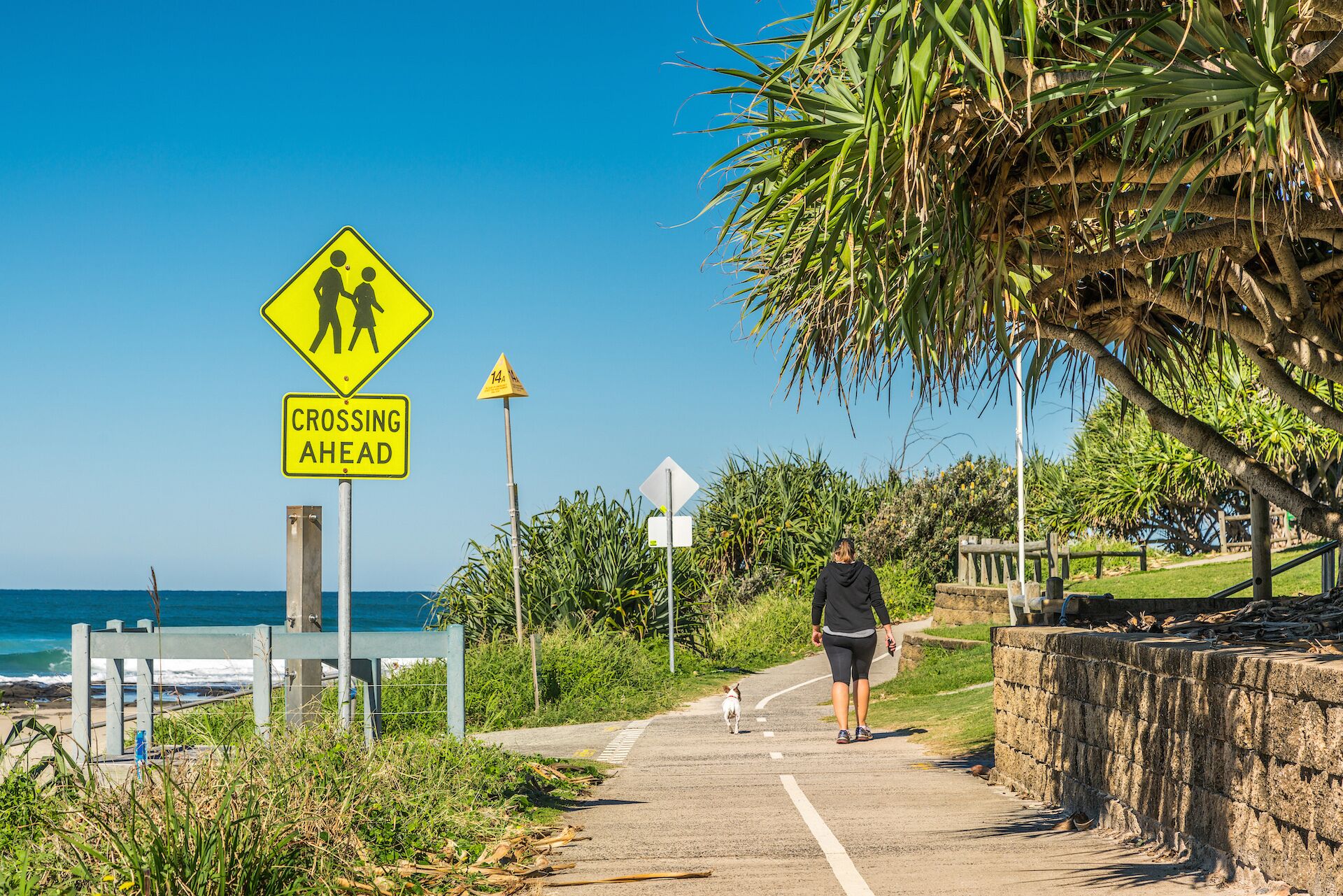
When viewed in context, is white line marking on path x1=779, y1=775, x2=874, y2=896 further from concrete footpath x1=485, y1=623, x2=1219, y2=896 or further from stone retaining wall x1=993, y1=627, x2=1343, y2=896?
stone retaining wall x1=993, y1=627, x2=1343, y2=896

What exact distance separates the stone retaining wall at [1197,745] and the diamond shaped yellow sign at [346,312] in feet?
14.4

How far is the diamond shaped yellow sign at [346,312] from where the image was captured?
22.7 feet

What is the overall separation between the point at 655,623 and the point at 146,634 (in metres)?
11.3

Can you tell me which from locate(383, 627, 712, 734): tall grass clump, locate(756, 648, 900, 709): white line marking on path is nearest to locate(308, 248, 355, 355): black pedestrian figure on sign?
locate(383, 627, 712, 734): tall grass clump

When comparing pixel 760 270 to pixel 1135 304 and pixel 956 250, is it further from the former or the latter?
pixel 956 250

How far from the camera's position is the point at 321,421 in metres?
6.87

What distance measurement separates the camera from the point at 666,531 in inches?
722

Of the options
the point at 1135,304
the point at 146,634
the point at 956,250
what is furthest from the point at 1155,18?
the point at 146,634

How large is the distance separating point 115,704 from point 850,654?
6425 millimetres

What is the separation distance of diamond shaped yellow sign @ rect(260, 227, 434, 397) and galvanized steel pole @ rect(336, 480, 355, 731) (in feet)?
1.98

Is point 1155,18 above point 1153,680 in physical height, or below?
above

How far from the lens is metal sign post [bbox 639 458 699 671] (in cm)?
1830

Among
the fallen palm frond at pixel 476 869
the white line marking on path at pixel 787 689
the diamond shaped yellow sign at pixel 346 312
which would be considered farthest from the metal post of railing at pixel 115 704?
the white line marking on path at pixel 787 689

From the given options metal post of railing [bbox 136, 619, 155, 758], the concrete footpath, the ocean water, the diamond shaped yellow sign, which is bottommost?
the ocean water
